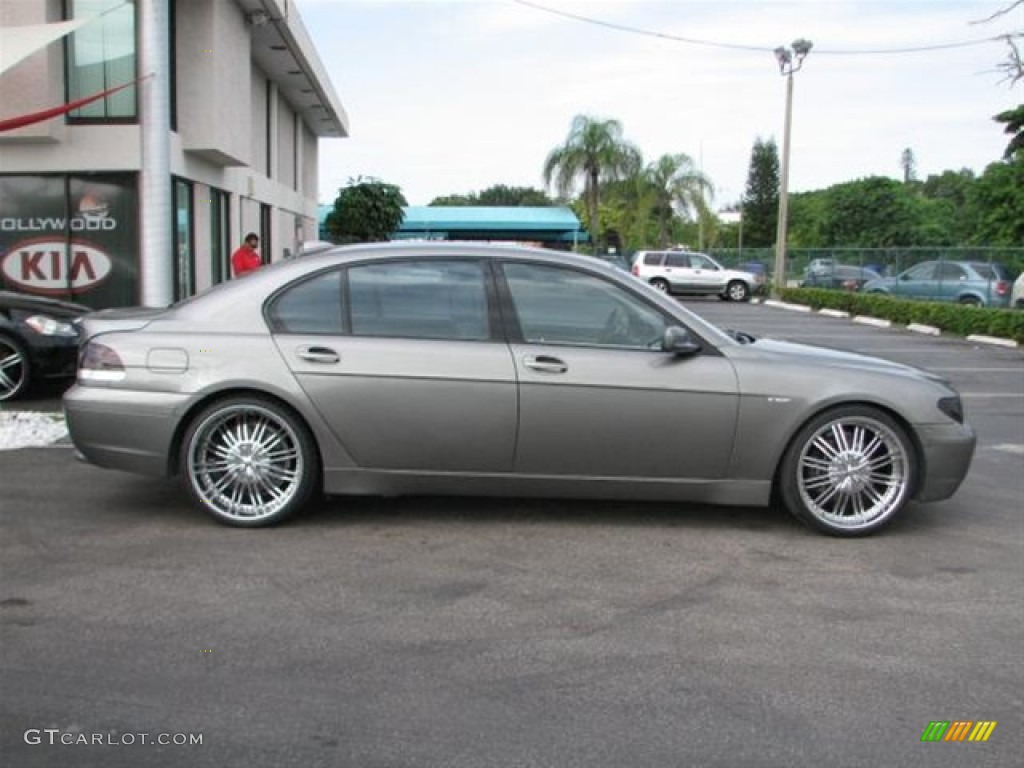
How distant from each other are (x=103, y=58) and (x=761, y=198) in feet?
285

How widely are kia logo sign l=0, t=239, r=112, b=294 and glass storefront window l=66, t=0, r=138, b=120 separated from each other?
1843 millimetres

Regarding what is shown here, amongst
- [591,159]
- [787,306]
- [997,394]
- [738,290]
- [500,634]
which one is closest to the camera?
[500,634]

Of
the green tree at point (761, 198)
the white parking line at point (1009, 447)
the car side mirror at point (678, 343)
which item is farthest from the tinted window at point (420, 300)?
the green tree at point (761, 198)

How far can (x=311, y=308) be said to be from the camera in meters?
5.74

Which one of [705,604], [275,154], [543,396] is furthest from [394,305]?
[275,154]

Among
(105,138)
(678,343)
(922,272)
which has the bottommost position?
(678,343)

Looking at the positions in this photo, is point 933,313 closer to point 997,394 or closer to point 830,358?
point 997,394

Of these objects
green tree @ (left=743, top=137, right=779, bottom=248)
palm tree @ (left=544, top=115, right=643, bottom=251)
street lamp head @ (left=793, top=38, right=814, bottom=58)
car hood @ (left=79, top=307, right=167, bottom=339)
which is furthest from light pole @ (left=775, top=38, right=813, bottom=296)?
green tree @ (left=743, top=137, right=779, bottom=248)

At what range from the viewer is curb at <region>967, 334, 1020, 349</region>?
19.6 meters

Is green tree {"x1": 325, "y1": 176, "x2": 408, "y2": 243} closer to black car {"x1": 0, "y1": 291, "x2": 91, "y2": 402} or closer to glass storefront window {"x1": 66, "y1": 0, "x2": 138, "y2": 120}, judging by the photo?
glass storefront window {"x1": 66, "y1": 0, "x2": 138, "y2": 120}

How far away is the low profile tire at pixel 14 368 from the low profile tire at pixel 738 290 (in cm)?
3000

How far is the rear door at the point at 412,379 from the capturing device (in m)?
5.52

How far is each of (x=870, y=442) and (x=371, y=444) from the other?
105 inches

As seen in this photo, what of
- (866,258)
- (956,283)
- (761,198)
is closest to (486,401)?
(956,283)
